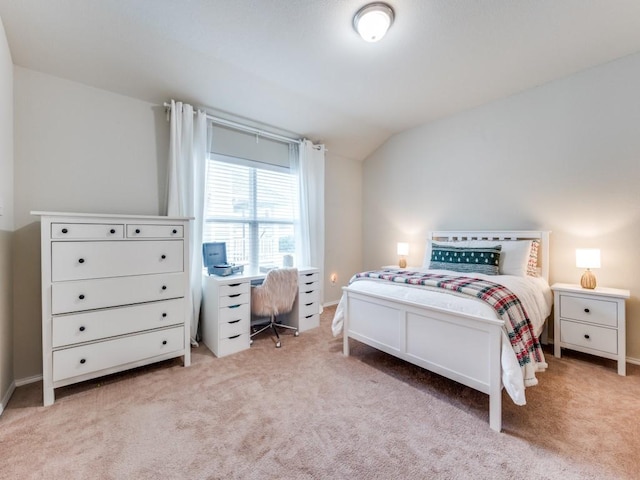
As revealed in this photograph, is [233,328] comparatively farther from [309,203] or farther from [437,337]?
[309,203]

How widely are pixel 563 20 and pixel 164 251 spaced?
11.8 feet

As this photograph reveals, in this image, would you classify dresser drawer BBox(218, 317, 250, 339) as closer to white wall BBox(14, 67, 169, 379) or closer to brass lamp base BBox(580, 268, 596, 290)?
white wall BBox(14, 67, 169, 379)

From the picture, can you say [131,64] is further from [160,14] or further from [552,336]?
[552,336]

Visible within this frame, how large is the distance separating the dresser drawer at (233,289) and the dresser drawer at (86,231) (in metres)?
0.94

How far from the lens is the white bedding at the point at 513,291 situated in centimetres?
160

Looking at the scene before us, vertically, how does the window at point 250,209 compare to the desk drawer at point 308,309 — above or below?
above

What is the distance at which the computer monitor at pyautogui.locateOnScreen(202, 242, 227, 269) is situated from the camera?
9.80ft

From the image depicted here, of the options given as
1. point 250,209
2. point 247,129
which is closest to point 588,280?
point 250,209

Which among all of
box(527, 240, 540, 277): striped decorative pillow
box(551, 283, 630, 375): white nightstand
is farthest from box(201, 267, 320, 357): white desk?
box(551, 283, 630, 375): white nightstand

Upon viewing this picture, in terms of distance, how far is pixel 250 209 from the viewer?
139 inches

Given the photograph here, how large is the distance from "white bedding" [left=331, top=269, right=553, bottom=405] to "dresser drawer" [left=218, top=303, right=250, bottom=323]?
3.00 ft

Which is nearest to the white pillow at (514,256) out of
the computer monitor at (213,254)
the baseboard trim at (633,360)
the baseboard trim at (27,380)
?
the baseboard trim at (633,360)

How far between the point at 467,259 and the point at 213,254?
2.75m

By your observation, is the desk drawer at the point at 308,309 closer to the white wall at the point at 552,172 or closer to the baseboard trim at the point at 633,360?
the white wall at the point at 552,172
